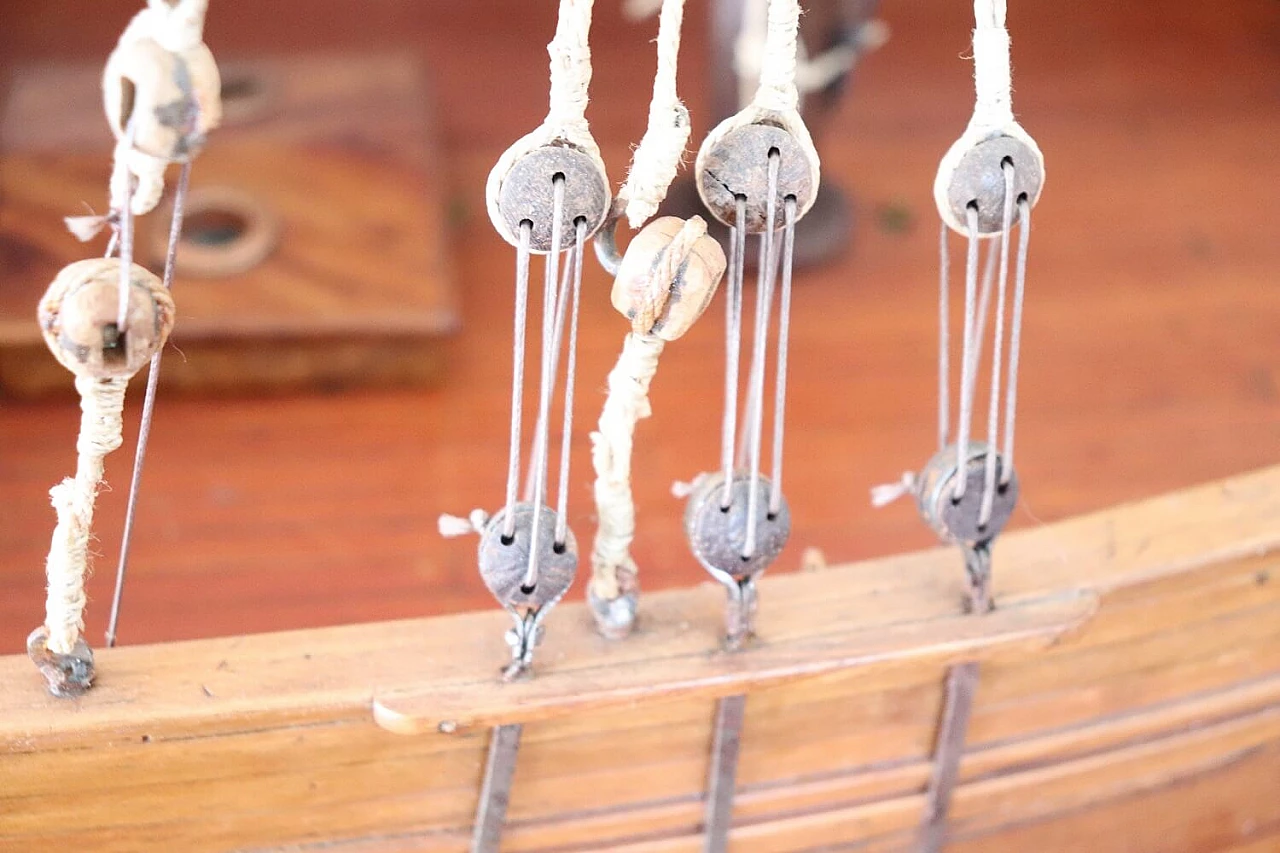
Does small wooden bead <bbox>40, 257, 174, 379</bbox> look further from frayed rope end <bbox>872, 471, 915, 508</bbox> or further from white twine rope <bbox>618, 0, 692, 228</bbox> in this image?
frayed rope end <bbox>872, 471, 915, 508</bbox>

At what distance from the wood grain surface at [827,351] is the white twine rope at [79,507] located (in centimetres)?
51

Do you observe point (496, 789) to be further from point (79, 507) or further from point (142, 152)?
point (142, 152)

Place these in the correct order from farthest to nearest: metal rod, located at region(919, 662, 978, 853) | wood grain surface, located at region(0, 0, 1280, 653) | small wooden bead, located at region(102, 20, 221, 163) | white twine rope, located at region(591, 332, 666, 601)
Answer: wood grain surface, located at region(0, 0, 1280, 653) < metal rod, located at region(919, 662, 978, 853) < white twine rope, located at region(591, 332, 666, 601) < small wooden bead, located at region(102, 20, 221, 163)

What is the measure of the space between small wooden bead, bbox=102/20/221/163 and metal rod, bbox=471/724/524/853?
0.32 m

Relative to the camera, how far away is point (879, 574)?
801 millimetres

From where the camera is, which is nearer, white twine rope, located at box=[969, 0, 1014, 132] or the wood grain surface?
white twine rope, located at box=[969, 0, 1014, 132]

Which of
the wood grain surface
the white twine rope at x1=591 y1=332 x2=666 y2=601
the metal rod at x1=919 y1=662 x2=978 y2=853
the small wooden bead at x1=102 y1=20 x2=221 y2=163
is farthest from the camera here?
the wood grain surface

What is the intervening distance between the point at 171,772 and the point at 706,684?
27 cm

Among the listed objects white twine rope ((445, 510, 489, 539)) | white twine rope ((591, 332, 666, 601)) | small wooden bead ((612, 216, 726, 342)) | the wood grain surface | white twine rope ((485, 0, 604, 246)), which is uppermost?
the wood grain surface

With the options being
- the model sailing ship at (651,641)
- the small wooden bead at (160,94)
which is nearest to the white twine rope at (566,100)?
the model sailing ship at (651,641)

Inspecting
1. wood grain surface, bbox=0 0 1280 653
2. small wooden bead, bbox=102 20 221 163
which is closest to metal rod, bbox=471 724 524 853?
small wooden bead, bbox=102 20 221 163

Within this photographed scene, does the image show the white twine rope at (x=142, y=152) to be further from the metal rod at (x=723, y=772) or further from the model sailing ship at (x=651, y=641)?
the metal rod at (x=723, y=772)

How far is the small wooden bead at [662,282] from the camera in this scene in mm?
637

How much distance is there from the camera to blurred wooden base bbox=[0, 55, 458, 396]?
133 centimetres
